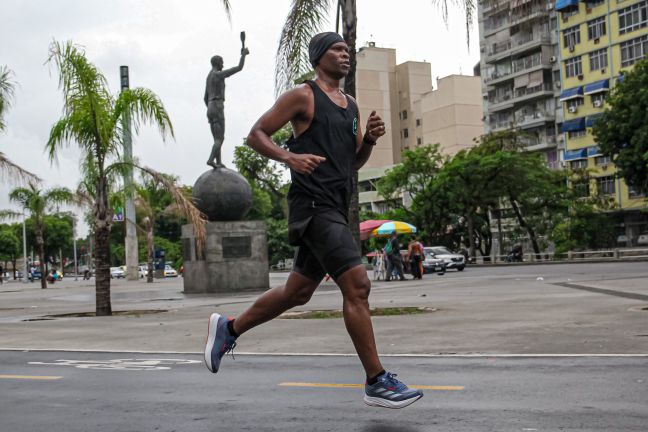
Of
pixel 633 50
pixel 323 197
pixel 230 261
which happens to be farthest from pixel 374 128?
pixel 633 50

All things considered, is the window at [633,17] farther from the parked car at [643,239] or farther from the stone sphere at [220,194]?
the stone sphere at [220,194]

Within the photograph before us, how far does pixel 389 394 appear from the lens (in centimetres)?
437

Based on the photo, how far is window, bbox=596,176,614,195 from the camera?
2511 inches

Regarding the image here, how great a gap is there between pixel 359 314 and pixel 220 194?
59.3 feet

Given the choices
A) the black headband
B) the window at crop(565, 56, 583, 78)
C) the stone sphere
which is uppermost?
the window at crop(565, 56, 583, 78)

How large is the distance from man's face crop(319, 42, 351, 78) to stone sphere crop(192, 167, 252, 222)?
17541mm

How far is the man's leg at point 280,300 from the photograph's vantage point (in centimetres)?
493

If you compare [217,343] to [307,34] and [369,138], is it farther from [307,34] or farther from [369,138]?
[307,34]

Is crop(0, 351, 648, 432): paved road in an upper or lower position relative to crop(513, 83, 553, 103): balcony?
lower

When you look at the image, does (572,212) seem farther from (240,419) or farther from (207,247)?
(240,419)

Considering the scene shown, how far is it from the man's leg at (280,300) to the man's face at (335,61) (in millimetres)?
1126

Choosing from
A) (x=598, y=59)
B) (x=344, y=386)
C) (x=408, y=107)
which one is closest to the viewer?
(x=344, y=386)

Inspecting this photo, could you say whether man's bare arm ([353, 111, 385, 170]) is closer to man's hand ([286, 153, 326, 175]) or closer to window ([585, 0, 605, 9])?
man's hand ([286, 153, 326, 175])

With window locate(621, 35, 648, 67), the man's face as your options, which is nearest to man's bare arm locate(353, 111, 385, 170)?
the man's face
